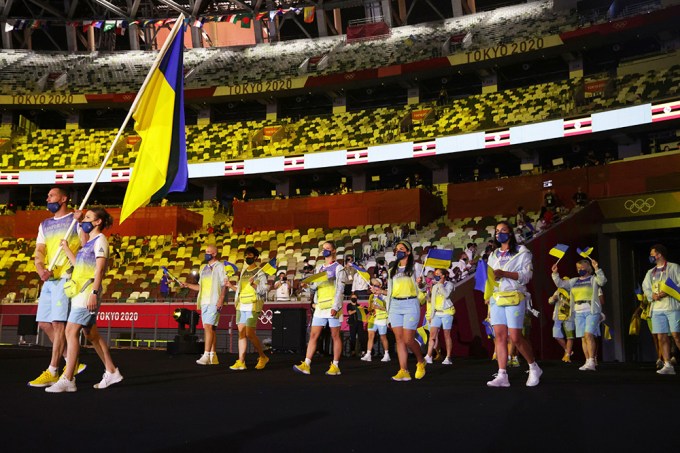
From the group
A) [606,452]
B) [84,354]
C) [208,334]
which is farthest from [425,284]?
[606,452]

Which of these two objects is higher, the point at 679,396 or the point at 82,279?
the point at 82,279

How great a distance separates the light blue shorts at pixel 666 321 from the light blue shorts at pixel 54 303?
9.43m

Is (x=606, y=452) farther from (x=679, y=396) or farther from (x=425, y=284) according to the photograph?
(x=425, y=284)

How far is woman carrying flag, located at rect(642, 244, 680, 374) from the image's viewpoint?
37.2 feet

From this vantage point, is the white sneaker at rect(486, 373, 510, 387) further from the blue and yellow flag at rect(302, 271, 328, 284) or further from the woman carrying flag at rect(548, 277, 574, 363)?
the woman carrying flag at rect(548, 277, 574, 363)

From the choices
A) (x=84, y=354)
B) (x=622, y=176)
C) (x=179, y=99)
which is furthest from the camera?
(x=622, y=176)

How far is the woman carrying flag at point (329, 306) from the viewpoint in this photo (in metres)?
10.6

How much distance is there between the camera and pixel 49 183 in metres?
34.6

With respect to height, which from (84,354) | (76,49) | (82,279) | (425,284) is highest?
(76,49)

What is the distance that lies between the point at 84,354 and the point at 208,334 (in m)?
4.59

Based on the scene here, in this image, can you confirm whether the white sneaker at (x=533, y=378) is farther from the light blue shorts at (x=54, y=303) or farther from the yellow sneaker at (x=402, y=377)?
Result: the light blue shorts at (x=54, y=303)

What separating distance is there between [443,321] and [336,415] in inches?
374

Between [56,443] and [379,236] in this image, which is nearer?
[56,443]

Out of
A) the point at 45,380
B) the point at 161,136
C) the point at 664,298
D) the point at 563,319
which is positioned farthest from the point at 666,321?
the point at 45,380
